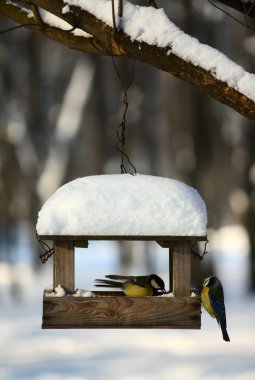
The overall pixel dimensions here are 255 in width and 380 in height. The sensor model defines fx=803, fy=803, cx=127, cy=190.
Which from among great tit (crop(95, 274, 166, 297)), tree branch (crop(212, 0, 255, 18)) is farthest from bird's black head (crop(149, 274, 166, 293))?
tree branch (crop(212, 0, 255, 18))

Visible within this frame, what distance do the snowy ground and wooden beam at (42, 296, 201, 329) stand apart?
13.1 feet

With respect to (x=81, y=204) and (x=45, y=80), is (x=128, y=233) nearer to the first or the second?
(x=81, y=204)

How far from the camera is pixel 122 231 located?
12.3ft

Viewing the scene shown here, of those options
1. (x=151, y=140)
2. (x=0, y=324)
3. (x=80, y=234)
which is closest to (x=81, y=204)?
(x=80, y=234)

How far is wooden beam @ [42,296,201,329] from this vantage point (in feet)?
13.0

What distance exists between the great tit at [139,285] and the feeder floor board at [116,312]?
0.62 ft

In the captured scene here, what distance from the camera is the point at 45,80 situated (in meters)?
19.5

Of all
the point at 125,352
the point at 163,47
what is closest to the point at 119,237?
the point at 163,47

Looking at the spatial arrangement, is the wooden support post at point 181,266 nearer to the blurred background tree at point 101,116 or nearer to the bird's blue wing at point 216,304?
the bird's blue wing at point 216,304

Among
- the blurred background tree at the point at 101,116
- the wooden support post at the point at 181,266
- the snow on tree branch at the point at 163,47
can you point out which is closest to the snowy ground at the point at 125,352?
the blurred background tree at the point at 101,116

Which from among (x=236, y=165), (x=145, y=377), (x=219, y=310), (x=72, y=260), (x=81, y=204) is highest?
(x=236, y=165)

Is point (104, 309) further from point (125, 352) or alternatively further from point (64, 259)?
point (125, 352)

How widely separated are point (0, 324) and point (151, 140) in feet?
35.1

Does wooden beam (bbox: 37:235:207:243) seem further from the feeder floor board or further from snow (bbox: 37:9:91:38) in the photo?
snow (bbox: 37:9:91:38)
